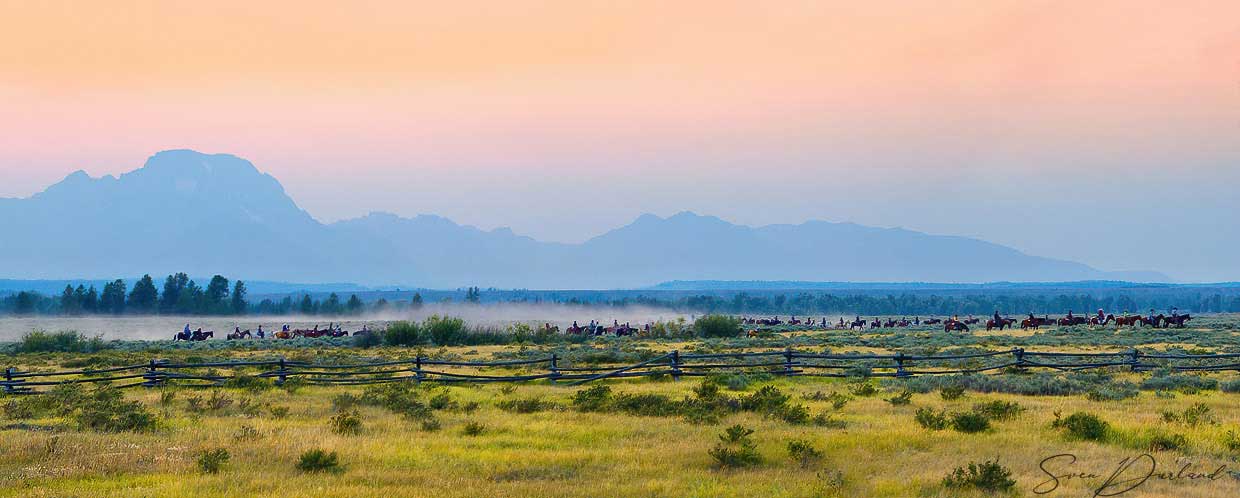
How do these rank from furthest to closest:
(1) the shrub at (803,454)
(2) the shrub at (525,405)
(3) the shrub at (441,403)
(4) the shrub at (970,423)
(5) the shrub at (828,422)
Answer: (3) the shrub at (441,403) < (2) the shrub at (525,405) < (5) the shrub at (828,422) < (4) the shrub at (970,423) < (1) the shrub at (803,454)

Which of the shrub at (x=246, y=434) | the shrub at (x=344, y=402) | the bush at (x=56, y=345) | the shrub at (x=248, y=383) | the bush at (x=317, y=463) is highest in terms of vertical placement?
the bush at (x=56, y=345)

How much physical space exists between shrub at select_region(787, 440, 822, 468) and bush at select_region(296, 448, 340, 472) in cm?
667

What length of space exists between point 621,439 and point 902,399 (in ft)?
26.3

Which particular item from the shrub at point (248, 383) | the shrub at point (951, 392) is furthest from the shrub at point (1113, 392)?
the shrub at point (248, 383)

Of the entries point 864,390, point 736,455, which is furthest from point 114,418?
point 864,390

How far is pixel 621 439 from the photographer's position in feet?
53.5

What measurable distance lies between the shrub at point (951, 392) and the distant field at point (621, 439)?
6.8 inches

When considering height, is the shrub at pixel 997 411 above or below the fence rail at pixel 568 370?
below

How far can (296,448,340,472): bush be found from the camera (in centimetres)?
1361

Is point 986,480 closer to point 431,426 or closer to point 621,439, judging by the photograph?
point 621,439

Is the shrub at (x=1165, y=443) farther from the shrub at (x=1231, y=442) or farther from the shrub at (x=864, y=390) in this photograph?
the shrub at (x=864, y=390)

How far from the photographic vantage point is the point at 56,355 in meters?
46.6

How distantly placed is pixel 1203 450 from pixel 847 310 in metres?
168

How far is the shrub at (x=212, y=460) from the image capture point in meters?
13.4
